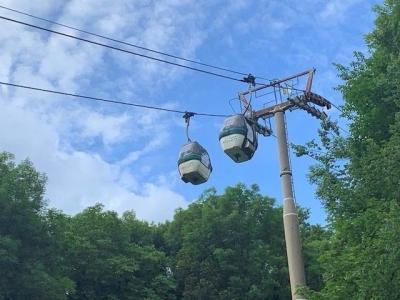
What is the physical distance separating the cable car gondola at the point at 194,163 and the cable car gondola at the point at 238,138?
1.60 feet

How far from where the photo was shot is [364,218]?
1285 cm

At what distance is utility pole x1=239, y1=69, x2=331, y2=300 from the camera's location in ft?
41.1

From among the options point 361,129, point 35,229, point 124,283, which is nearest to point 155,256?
point 124,283

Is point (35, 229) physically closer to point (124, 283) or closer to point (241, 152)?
point (124, 283)

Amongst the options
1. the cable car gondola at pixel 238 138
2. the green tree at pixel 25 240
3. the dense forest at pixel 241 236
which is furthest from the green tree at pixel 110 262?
the cable car gondola at pixel 238 138

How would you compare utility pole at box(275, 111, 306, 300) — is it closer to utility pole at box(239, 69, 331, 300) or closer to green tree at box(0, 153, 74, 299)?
utility pole at box(239, 69, 331, 300)

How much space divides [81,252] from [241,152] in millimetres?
26665

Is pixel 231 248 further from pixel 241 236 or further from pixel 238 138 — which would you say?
pixel 238 138

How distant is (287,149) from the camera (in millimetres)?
13477

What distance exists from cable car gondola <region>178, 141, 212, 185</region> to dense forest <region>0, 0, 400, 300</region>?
283cm

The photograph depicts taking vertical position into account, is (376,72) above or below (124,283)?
below

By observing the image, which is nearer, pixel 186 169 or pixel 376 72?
pixel 186 169

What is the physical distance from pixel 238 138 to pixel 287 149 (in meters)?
1.05

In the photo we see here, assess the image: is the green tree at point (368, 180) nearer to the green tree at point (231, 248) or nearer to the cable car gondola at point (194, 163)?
the cable car gondola at point (194, 163)
